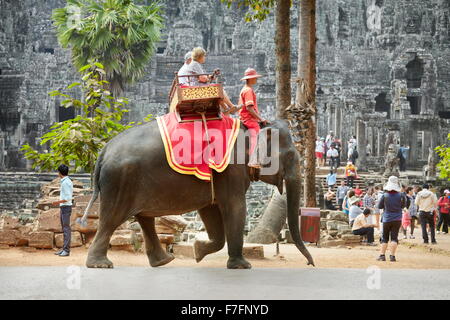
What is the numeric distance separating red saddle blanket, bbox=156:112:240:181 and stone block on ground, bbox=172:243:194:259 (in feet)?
14.1

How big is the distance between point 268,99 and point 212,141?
3334cm

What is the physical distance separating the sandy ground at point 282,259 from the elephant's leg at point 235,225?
2.48 metres

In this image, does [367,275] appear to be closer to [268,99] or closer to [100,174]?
[100,174]

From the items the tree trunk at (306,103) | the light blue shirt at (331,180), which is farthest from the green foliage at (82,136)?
the light blue shirt at (331,180)

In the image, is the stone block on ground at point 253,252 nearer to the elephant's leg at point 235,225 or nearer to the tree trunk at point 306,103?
the tree trunk at point 306,103

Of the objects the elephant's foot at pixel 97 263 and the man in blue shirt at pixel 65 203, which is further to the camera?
the man in blue shirt at pixel 65 203

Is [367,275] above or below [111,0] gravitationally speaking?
below

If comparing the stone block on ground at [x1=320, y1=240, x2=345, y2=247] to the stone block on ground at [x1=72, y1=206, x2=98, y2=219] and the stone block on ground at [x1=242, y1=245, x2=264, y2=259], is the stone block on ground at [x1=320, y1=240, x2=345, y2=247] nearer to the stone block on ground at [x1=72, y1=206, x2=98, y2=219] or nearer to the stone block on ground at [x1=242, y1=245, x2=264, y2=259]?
the stone block on ground at [x1=242, y1=245, x2=264, y2=259]

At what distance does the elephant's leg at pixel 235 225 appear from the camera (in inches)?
292

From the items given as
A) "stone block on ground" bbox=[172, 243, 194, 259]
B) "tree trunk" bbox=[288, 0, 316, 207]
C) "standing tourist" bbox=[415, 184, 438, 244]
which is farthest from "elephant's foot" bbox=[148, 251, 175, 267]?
"standing tourist" bbox=[415, 184, 438, 244]

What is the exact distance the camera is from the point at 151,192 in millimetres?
7359

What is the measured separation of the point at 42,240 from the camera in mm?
12172

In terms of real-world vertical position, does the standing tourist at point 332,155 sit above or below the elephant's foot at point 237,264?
below

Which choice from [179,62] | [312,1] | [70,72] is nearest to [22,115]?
[70,72]
